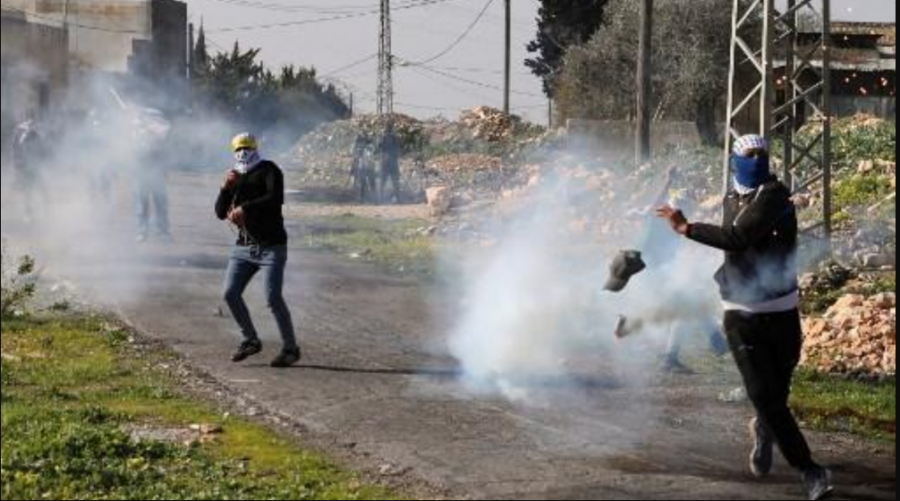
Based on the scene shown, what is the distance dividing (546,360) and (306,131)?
Result: 16.6m

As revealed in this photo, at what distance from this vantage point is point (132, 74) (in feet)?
45.7

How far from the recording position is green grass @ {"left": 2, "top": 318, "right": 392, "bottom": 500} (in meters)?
8.10

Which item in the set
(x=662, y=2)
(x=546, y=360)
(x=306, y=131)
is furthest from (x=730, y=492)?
(x=662, y=2)

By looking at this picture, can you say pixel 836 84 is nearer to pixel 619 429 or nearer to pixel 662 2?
pixel 662 2

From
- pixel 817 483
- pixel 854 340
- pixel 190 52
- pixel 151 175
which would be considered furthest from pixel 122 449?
pixel 151 175

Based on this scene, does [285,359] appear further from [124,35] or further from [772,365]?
[772,365]

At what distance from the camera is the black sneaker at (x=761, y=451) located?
8.75m

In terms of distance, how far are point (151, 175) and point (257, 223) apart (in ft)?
30.8

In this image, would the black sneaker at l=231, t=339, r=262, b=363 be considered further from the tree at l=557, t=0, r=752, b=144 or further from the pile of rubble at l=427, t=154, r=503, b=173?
the tree at l=557, t=0, r=752, b=144

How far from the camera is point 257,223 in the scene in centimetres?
1223

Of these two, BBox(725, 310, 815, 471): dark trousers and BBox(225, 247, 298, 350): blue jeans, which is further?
BBox(225, 247, 298, 350): blue jeans

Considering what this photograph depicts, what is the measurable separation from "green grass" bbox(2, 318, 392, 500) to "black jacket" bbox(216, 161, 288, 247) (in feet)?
4.50

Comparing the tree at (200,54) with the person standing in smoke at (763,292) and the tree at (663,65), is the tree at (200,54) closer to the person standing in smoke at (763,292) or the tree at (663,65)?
the person standing in smoke at (763,292)

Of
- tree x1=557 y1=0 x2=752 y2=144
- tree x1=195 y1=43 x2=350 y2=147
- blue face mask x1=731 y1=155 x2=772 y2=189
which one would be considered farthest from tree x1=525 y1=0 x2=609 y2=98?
blue face mask x1=731 y1=155 x2=772 y2=189
